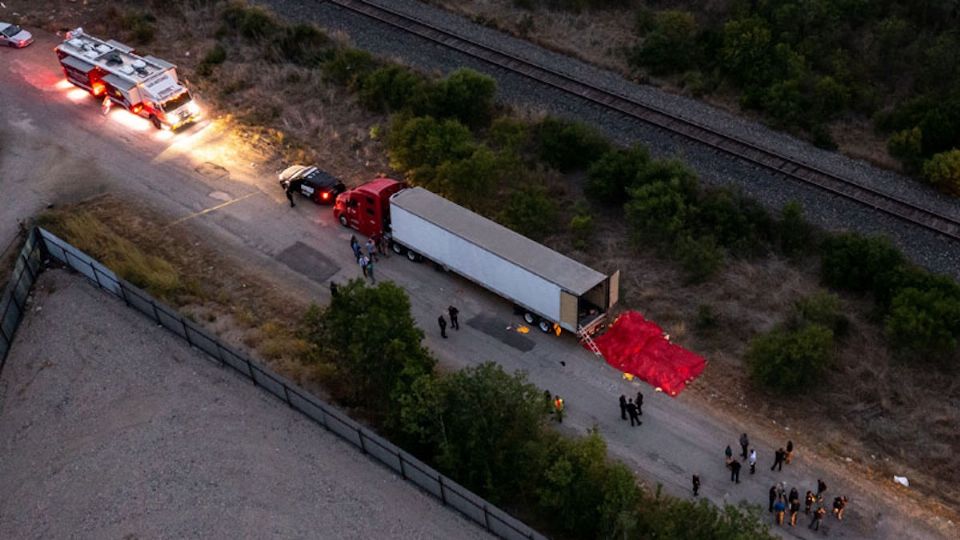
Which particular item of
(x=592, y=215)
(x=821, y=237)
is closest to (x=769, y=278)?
(x=821, y=237)

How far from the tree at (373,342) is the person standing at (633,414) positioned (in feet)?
18.4

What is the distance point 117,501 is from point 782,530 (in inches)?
655

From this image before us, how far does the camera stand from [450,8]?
49.0m

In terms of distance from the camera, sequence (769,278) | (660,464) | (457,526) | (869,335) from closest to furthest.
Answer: (457,526) → (660,464) → (869,335) → (769,278)

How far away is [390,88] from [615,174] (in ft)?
35.4

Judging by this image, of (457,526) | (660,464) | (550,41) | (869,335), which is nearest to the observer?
(457,526)

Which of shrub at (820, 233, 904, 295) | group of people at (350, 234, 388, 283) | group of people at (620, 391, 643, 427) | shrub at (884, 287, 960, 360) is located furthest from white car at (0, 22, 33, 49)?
shrub at (884, 287, 960, 360)

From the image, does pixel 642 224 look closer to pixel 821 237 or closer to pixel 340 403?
pixel 821 237

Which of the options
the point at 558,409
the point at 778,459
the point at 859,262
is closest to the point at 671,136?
the point at 859,262

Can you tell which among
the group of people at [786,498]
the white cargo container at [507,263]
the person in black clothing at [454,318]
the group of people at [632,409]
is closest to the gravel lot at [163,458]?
the group of people at [632,409]

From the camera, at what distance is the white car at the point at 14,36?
48812 mm

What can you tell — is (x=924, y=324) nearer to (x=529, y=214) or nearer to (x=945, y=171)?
(x=945, y=171)

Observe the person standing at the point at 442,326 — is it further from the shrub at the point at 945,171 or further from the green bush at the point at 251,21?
the green bush at the point at 251,21

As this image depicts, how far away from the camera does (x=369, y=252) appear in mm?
34875
